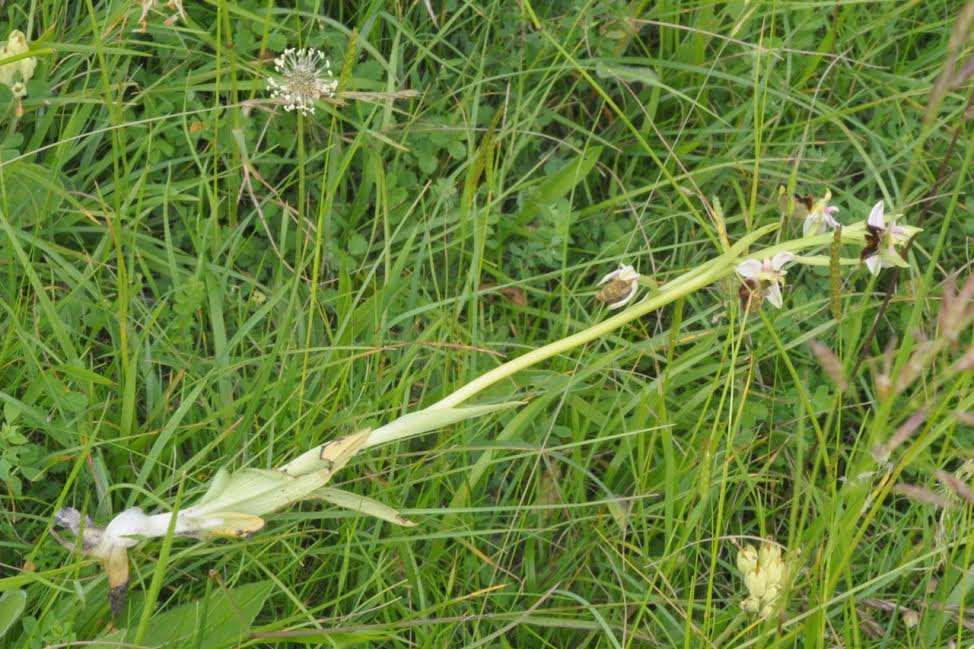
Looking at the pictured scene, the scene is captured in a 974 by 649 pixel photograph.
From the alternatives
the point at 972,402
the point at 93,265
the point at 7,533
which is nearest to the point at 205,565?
the point at 7,533

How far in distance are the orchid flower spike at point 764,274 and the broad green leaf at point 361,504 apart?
21.6 inches

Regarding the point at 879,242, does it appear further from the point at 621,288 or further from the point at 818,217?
the point at 621,288

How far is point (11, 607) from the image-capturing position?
4.57 ft

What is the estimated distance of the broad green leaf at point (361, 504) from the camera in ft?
4.75

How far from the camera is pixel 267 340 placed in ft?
5.83

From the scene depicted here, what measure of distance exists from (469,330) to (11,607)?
0.80m

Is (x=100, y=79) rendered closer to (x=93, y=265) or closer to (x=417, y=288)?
(x=93, y=265)

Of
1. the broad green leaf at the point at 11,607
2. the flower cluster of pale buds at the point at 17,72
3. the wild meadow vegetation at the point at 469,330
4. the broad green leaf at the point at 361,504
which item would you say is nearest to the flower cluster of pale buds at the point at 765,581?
the wild meadow vegetation at the point at 469,330

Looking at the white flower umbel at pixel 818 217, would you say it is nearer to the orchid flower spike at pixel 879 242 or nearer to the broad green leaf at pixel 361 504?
the orchid flower spike at pixel 879 242

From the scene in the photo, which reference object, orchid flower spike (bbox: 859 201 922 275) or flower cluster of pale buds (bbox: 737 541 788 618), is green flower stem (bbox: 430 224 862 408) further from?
flower cluster of pale buds (bbox: 737 541 788 618)

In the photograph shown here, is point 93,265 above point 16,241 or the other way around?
the other way around

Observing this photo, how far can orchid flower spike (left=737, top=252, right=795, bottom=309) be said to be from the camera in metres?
1.50

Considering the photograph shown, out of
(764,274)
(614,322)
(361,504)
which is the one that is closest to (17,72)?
(361,504)

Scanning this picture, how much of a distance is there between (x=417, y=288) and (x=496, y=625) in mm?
566
